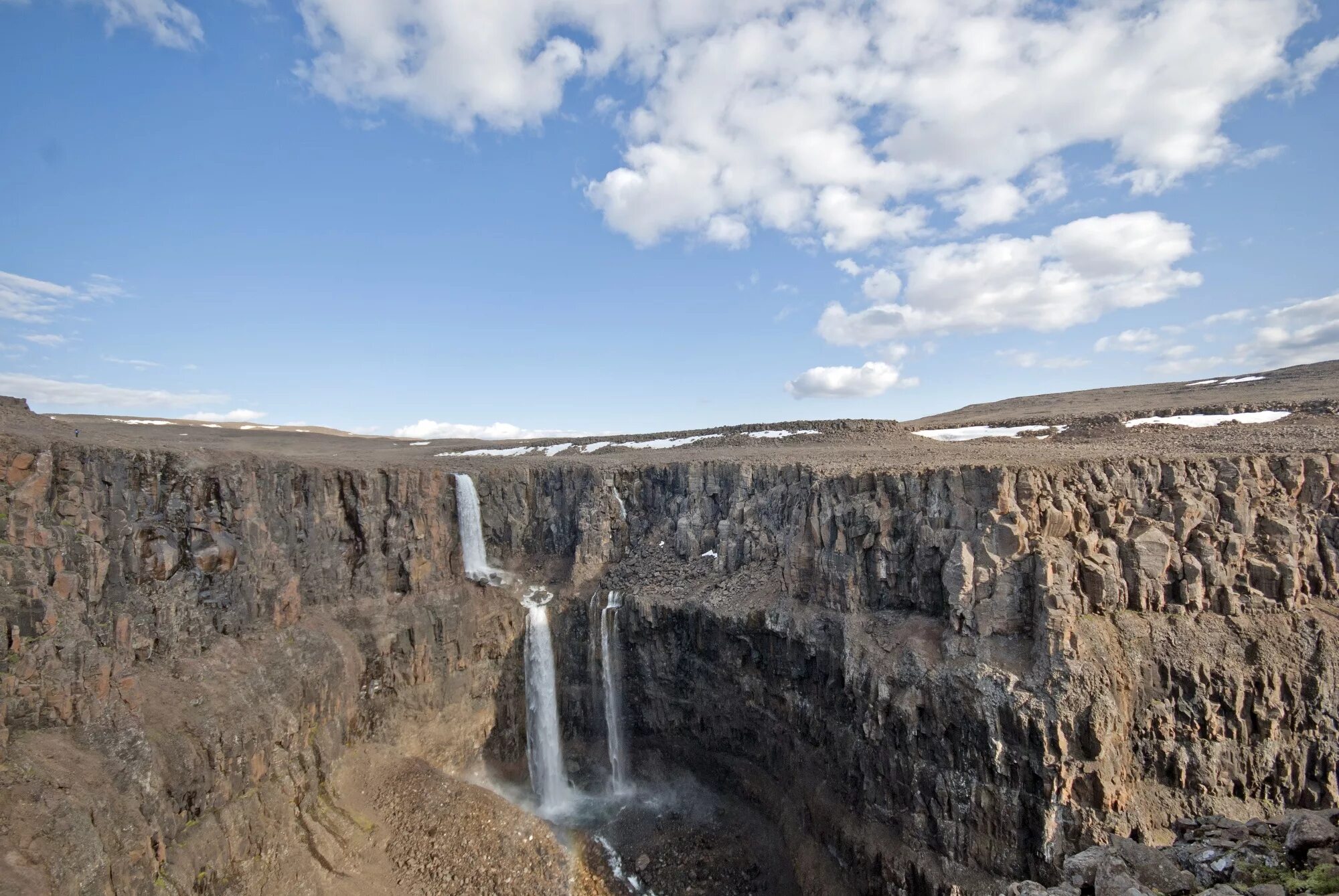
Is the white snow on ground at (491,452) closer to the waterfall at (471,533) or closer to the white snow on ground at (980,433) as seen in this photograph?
the waterfall at (471,533)

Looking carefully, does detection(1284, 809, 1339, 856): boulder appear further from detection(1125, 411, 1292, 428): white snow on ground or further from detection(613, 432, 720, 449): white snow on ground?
detection(613, 432, 720, 449): white snow on ground

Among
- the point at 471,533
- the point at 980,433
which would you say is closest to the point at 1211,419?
the point at 980,433

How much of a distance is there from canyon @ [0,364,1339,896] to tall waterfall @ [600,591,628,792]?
12 centimetres

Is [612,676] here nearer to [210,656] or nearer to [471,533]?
[471,533]

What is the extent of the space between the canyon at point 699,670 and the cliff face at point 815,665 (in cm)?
10

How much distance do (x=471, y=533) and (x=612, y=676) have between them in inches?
448

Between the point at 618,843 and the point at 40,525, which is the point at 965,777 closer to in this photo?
the point at 618,843

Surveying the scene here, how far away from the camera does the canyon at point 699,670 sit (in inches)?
746

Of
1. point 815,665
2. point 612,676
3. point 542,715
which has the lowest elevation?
point 542,715

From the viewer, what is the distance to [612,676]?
32.4 meters

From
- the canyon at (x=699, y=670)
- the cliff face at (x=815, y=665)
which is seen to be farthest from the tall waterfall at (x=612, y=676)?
the cliff face at (x=815, y=665)

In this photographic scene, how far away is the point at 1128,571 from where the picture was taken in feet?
70.9

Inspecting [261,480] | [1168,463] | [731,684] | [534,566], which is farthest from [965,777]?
[261,480]

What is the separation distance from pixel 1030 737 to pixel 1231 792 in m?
6.25
